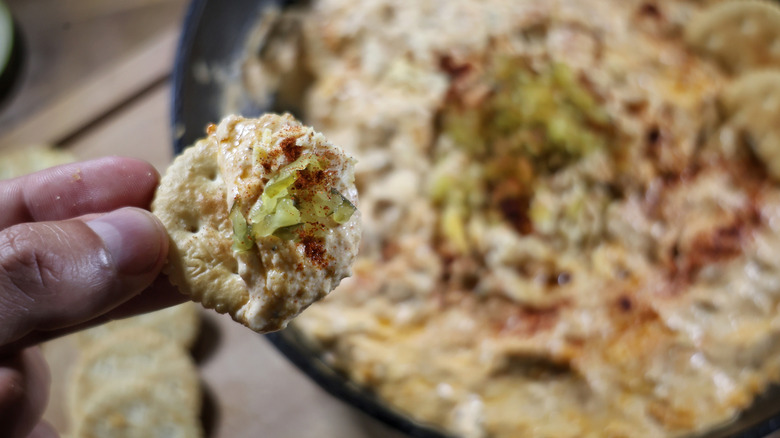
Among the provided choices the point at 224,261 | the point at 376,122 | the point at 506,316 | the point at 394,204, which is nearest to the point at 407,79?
the point at 376,122

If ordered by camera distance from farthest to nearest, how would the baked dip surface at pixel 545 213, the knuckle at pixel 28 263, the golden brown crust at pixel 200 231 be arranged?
the baked dip surface at pixel 545 213 → the golden brown crust at pixel 200 231 → the knuckle at pixel 28 263

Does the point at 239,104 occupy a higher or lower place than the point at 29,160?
higher

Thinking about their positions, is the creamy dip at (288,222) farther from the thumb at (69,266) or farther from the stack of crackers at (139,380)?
the stack of crackers at (139,380)

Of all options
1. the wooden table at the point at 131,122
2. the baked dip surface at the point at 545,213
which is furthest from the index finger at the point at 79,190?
the wooden table at the point at 131,122

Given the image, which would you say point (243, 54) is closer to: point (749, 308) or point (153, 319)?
point (153, 319)

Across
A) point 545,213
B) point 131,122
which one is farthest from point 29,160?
point 545,213

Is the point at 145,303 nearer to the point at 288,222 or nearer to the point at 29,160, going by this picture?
the point at 288,222
